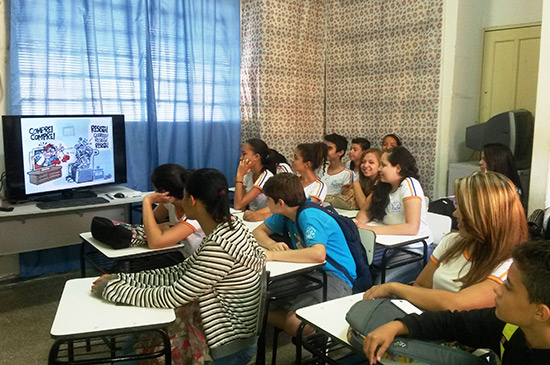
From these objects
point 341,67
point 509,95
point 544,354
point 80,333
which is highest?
point 341,67

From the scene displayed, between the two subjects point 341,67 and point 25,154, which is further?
point 341,67

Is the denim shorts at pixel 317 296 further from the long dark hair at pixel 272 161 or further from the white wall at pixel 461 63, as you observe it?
the white wall at pixel 461 63

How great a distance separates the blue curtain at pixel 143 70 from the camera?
12.7 feet

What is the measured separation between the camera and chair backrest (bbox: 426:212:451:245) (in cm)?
321

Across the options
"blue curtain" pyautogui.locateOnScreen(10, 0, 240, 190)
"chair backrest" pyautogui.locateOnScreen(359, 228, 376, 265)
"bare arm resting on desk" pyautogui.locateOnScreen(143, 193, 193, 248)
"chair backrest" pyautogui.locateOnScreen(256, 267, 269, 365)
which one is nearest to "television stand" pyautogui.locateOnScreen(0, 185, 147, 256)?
"blue curtain" pyautogui.locateOnScreen(10, 0, 240, 190)

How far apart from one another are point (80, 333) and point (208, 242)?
Answer: 52 cm

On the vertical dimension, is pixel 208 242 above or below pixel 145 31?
below

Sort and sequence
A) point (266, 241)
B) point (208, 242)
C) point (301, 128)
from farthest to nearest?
point (301, 128) → point (266, 241) → point (208, 242)

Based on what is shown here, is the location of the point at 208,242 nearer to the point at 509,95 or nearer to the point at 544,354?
the point at 544,354

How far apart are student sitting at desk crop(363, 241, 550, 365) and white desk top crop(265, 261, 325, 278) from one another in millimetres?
801

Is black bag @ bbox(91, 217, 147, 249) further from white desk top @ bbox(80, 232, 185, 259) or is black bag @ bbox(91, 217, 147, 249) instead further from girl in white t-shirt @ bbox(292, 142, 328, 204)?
girl in white t-shirt @ bbox(292, 142, 328, 204)

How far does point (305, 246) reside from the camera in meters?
2.45

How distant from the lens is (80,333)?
1.58 meters

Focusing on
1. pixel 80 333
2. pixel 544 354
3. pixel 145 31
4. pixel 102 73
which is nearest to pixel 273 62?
pixel 145 31
